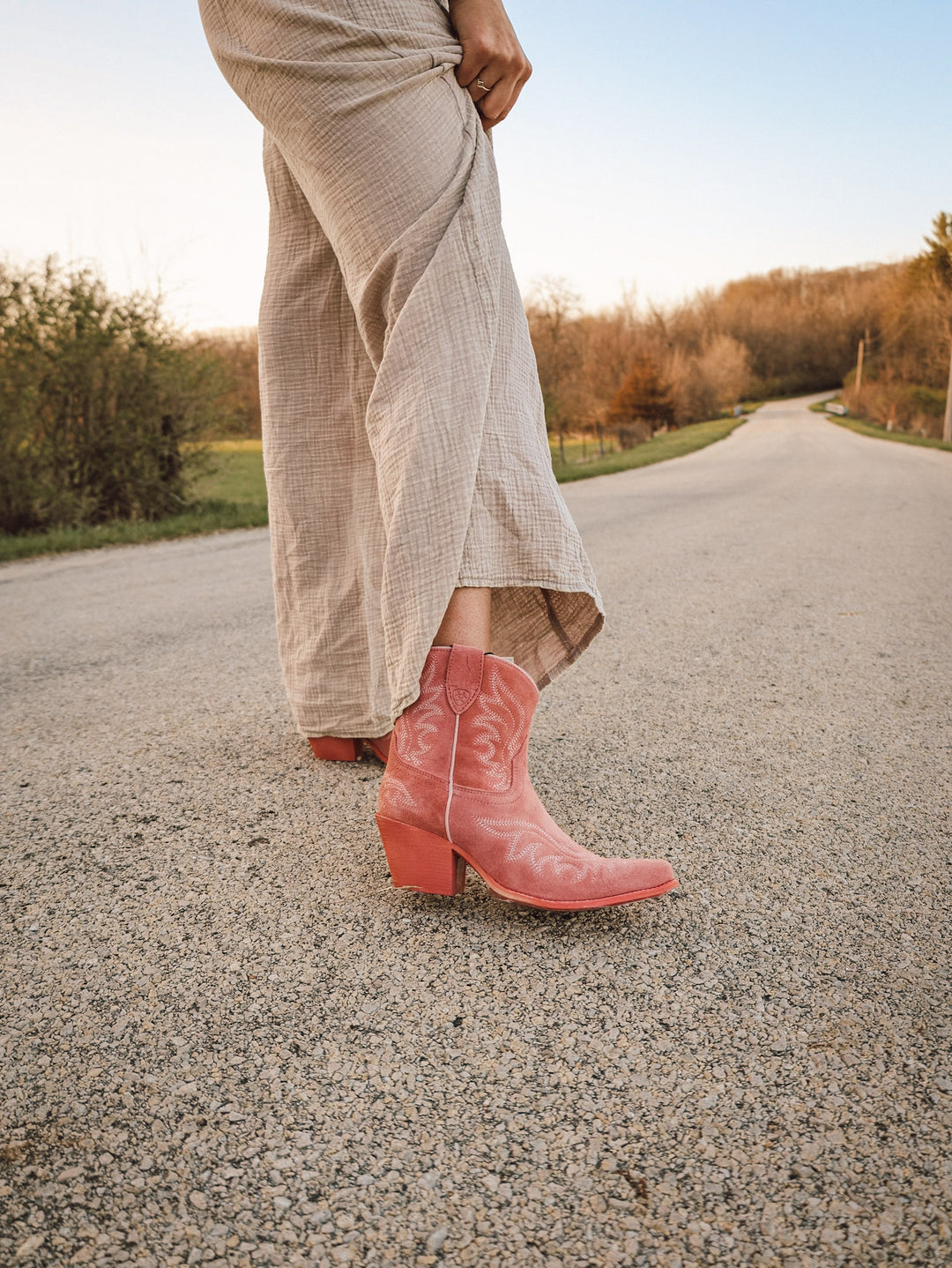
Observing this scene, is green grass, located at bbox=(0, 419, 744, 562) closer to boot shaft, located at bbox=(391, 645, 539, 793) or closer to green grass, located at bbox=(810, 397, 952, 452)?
boot shaft, located at bbox=(391, 645, 539, 793)

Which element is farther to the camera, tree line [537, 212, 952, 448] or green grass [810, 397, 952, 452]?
tree line [537, 212, 952, 448]

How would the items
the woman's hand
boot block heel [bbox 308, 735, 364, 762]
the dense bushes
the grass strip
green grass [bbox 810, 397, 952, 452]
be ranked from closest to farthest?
the woman's hand, boot block heel [bbox 308, 735, 364, 762], the grass strip, the dense bushes, green grass [bbox 810, 397, 952, 452]

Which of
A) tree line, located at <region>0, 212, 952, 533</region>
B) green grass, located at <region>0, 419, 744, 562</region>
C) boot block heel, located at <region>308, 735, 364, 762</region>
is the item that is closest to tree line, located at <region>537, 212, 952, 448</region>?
tree line, located at <region>0, 212, 952, 533</region>

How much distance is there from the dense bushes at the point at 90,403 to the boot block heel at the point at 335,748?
6945mm

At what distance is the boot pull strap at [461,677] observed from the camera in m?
1.16

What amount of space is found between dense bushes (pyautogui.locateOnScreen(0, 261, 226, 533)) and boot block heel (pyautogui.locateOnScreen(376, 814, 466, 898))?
296 inches

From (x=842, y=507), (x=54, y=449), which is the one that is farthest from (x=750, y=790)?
(x=54, y=449)

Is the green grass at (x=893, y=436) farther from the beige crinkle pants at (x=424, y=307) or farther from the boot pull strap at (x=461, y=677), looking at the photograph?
the boot pull strap at (x=461, y=677)

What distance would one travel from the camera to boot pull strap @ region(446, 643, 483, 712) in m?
1.16

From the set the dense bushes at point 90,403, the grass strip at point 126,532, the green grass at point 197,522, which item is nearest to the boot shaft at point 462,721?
the green grass at point 197,522

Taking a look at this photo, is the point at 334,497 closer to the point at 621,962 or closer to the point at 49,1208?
the point at 621,962

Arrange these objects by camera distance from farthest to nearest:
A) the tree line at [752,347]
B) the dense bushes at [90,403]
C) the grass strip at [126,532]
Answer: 1. the tree line at [752,347]
2. the dense bushes at [90,403]
3. the grass strip at [126,532]

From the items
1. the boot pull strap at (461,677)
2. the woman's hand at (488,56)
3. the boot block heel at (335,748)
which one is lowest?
the boot block heel at (335,748)

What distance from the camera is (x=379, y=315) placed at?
1224 mm
